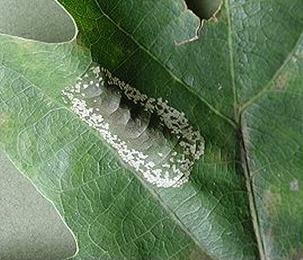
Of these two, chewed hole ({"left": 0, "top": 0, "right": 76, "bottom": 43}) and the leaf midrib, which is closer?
the leaf midrib

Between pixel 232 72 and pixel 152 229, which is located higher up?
pixel 232 72

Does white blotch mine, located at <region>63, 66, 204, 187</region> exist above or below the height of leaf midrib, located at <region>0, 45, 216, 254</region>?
above

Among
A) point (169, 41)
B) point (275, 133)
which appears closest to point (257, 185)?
point (275, 133)

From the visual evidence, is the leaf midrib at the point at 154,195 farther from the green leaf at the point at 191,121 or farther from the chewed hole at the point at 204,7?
the chewed hole at the point at 204,7

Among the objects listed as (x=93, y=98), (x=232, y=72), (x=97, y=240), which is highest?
(x=232, y=72)

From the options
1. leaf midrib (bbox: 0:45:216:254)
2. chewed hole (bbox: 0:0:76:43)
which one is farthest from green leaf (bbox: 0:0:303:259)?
chewed hole (bbox: 0:0:76:43)

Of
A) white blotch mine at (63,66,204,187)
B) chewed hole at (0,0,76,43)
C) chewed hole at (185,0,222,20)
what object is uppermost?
chewed hole at (185,0,222,20)

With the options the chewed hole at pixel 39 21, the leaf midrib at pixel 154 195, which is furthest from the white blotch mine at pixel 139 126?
the chewed hole at pixel 39 21

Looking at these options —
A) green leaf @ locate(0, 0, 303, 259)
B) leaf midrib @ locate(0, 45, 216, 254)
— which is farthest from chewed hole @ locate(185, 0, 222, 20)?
leaf midrib @ locate(0, 45, 216, 254)

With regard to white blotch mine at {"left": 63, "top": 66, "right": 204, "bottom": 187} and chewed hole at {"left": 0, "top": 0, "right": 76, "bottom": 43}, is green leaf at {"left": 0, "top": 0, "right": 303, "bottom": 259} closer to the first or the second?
white blotch mine at {"left": 63, "top": 66, "right": 204, "bottom": 187}

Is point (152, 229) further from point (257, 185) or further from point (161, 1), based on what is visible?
point (161, 1)
